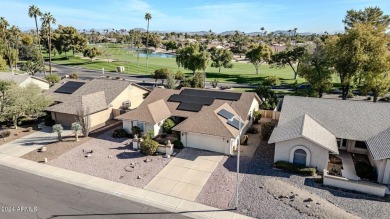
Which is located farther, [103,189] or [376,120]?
[376,120]

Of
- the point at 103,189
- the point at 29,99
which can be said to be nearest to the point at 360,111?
the point at 103,189

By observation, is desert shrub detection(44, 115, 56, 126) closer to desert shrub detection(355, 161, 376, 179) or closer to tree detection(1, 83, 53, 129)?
tree detection(1, 83, 53, 129)

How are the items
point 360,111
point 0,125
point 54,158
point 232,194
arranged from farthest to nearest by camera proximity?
point 0,125 → point 360,111 → point 54,158 → point 232,194

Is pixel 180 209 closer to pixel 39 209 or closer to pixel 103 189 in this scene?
pixel 103 189

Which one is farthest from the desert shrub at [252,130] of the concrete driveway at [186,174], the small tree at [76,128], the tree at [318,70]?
the small tree at [76,128]

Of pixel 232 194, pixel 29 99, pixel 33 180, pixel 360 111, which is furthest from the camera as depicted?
pixel 29 99

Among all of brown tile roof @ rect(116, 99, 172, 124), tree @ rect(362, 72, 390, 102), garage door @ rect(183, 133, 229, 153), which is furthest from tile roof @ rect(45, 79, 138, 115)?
tree @ rect(362, 72, 390, 102)

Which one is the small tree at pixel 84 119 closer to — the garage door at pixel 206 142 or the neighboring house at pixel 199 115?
the neighboring house at pixel 199 115
